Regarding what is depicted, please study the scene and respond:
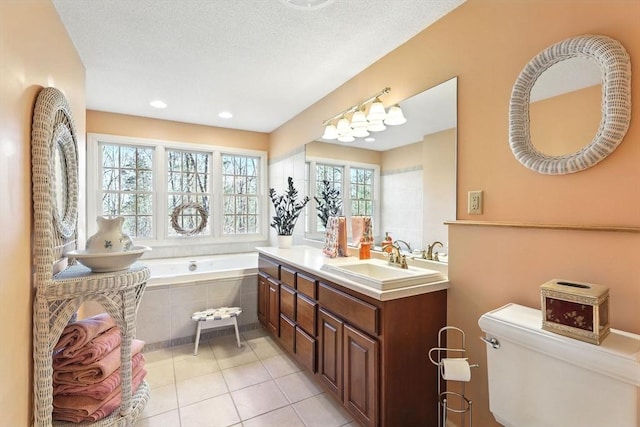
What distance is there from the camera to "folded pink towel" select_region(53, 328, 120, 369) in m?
1.62

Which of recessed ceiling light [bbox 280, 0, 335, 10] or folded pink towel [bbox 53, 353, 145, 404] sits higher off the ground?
recessed ceiling light [bbox 280, 0, 335, 10]

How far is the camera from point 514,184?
1.45 meters

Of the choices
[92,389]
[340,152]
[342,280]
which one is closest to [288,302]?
[342,280]

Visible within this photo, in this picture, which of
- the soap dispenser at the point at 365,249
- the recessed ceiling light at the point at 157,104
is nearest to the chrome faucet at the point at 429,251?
the soap dispenser at the point at 365,249

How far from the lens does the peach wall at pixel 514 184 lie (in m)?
1.12

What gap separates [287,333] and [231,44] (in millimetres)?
2282

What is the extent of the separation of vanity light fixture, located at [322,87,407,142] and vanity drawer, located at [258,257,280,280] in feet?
4.43

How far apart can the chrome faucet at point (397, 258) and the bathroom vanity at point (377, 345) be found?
1.03 feet

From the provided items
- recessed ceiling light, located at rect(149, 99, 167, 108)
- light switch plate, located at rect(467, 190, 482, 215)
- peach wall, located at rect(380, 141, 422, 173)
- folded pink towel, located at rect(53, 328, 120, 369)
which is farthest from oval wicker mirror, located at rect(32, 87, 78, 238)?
light switch plate, located at rect(467, 190, 482, 215)

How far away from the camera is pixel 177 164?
405 centimetres

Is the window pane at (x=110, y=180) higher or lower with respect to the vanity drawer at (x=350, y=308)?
higher

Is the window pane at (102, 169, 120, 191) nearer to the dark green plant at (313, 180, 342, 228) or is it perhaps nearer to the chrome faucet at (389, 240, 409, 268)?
the dark green plant at (313, 180, 342, 228)

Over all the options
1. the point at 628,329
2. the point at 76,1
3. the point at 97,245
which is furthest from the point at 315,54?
the point at 628,329

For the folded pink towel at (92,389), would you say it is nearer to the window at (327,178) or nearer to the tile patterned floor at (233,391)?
the tile patterned floor at (233,391)
